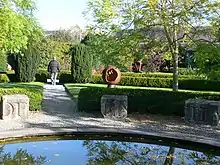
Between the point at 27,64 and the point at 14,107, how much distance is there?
12080 mm

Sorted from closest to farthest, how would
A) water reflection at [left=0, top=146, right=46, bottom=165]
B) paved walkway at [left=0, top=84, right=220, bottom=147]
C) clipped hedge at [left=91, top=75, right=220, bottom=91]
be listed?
water reflection at [left=0, top=146, right=46, bottom=165] → paved walkway at [left=0, top=84, right=220, bottom=147] → clipped hedge at [left=91, top=75, right=220, bottom=91]

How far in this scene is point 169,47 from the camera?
37.9 feet

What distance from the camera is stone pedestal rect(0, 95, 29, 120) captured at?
30.7ft

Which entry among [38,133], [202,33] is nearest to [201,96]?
[202,33]

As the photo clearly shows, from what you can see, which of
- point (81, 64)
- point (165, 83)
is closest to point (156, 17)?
point (165, 83)

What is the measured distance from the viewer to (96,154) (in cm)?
688

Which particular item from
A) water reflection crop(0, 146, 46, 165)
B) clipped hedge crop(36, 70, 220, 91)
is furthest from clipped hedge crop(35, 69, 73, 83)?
water reflection crop(0, 146, 46, 165)

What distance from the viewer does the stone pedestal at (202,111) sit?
30.0 ft

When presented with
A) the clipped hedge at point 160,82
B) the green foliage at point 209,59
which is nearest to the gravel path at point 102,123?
the green foliage at point 209,59

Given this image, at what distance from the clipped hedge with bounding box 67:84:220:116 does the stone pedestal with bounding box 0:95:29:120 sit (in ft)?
6.32

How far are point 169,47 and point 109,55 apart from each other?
6.88 ft

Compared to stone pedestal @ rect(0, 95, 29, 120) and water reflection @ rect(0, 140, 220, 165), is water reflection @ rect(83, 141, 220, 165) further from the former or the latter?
stone pedestal @ rect(0, 95, 29, 120)

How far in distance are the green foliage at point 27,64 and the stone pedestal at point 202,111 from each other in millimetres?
13763

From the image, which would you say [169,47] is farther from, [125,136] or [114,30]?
[125,136]
